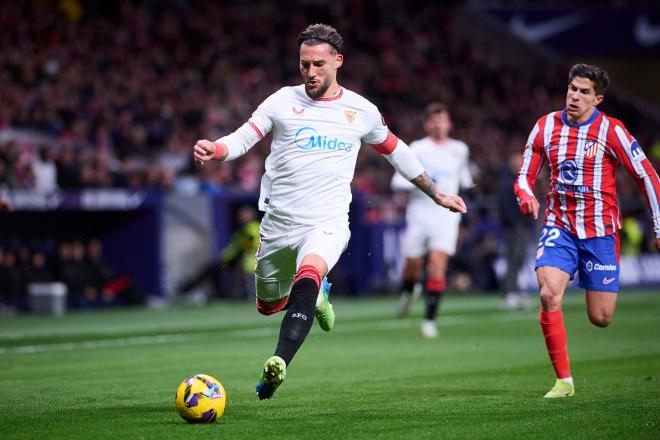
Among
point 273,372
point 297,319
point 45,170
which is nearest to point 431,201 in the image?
point 297,319

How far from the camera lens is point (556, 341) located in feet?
28.0

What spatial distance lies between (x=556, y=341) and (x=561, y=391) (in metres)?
0.41

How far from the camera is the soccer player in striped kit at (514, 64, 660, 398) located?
8.47 meters

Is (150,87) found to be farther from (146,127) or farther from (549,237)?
(549,237)

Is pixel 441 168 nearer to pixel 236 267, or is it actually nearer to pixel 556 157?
pixel 556 157

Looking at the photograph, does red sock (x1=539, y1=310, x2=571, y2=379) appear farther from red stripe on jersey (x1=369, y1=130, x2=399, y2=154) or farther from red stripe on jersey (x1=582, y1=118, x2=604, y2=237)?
red stripe on jersey (x1=369, y1=130, x2=399, y2=154)

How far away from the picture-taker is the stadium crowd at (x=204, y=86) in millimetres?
23328

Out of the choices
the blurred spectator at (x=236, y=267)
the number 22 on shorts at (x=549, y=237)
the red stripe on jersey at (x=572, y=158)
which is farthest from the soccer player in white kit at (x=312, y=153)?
the blurred spectator at (x=236, y=267)

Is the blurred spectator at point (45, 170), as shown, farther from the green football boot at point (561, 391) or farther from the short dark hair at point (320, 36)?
the green football boot at point (561, 391)

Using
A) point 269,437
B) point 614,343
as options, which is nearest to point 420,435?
point 269,437

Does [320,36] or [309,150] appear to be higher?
[320,36]

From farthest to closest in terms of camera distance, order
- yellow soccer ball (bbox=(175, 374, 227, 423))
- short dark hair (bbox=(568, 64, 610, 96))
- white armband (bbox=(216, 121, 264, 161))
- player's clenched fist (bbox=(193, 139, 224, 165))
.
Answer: short dark hair (bbox=(568, 64, 610, 96))
white armband (bbox=(216, 121, 264, 161))
player's clenched fist (bbox=(193, 139, 224, 165))
yellow soccer ball (bbox=(175, 374, 227, 423))

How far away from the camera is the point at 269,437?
20.7 ft

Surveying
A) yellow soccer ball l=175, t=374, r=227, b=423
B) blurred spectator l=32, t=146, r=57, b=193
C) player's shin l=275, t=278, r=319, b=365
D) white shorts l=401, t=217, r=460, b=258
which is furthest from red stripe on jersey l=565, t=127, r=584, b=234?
blurred spectator l=32, t=146, r=57, b=193
